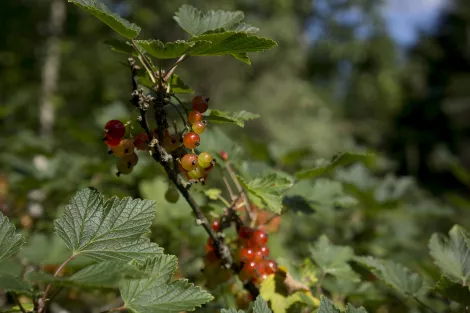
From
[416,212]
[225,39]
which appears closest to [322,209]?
[225,39]

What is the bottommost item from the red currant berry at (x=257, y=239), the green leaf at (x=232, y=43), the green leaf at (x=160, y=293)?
the green leaf at (x=160, y=293)

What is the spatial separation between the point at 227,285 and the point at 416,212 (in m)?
1.54

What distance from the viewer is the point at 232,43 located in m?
0.90

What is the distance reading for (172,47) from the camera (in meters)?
0.86

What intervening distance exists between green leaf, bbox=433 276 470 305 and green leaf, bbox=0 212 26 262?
90 centimetres

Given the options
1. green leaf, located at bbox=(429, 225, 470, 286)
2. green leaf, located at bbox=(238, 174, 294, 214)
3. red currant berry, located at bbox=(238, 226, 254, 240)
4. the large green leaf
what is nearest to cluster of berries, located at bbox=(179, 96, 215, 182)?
green leaf, located at bbox=(238, 174, 294, 214)

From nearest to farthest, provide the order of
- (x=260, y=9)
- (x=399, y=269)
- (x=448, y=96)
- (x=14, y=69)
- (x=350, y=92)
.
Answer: (x=399, y=269) → (x=14, y=69) → (x=260, y=9) → (x=448, y=96) → (x=350, y=92)

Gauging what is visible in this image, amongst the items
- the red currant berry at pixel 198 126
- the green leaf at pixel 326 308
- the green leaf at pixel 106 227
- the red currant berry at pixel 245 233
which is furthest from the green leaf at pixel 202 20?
the green leaf at pixel 326 308

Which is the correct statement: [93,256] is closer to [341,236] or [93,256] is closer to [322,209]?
[322,209]

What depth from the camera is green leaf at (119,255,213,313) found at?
0.83m

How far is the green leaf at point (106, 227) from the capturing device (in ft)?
2.93

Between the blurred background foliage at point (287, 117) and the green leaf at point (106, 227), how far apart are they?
26 centimetres

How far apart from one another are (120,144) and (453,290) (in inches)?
32.8

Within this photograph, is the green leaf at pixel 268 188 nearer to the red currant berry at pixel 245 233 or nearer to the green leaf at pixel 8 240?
the red currant berry at pixel 245 233
